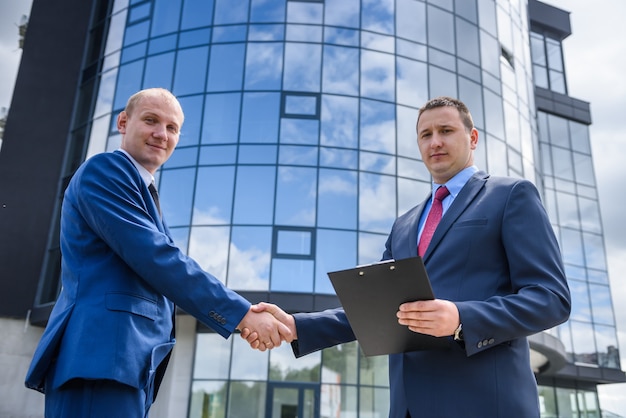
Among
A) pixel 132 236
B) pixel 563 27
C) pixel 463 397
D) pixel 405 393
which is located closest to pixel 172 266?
pixel 132 236

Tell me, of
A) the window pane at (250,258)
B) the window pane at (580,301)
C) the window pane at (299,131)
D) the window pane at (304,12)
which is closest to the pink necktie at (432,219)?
the window pane at (250,258)

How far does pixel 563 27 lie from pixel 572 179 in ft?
31.9

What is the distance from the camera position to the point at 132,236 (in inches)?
110

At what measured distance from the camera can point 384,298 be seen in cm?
236

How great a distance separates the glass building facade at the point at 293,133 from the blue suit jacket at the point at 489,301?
14810 millimetres

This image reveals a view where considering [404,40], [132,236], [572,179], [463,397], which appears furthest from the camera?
[572,179]

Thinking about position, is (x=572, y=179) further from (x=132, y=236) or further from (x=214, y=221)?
(x=132, y=236)

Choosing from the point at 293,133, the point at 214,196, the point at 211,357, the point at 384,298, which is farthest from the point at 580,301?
the point at 384,298

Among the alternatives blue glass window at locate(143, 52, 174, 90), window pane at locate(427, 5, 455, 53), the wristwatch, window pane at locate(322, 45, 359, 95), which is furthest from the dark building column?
the wristwatch

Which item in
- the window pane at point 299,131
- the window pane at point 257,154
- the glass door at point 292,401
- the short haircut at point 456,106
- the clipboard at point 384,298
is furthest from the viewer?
the window pane at point 299,131

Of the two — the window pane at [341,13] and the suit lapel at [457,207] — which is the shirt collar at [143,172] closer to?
the suit lapel at [457,207]

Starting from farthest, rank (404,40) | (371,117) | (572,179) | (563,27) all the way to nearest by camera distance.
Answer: (563,27) → (572,179) → (404,40) → (371,117)

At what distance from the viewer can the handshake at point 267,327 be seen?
3.36 metres

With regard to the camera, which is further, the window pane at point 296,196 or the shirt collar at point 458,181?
the window pane at point 296,196
